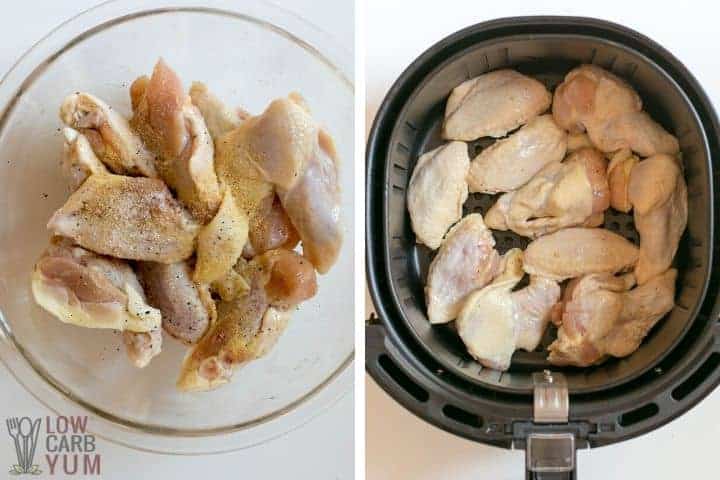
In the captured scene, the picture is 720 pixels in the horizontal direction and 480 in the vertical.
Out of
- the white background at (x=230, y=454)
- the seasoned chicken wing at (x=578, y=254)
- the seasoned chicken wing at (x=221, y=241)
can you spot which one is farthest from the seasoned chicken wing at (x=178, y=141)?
the seasoned chicken wing at (x=578, y=254)

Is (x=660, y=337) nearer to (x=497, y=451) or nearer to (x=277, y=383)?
(x=497, y=451)

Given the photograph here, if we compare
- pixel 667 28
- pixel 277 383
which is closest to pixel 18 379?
pixel 277 383

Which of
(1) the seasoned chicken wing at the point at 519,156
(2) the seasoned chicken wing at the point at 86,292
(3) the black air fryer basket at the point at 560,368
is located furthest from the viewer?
(1) the seasoned chicken wing at the point at 519,156

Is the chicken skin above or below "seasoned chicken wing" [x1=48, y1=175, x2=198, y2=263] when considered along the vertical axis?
above

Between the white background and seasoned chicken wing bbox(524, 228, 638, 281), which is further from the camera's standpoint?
seasoned chicken wing bbox(524, 228, 638, 281)

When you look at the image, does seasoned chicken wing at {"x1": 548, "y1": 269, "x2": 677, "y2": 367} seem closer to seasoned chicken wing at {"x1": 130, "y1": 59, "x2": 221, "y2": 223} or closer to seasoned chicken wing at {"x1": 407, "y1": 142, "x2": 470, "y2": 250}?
seasoned chicken wing at {"x1": 407, "y1": 142, "x2": 470, "y2": 250}

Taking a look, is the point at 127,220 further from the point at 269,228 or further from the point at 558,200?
the point at 558,200

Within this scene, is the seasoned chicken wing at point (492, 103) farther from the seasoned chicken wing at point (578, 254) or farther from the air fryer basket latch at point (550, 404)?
the air fryer basket latch at point (550, 404)

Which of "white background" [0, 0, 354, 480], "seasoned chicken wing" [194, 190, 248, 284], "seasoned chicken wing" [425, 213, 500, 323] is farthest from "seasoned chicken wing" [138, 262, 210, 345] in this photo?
"seasoned chicken wing" [425, 213, 500, 323]
